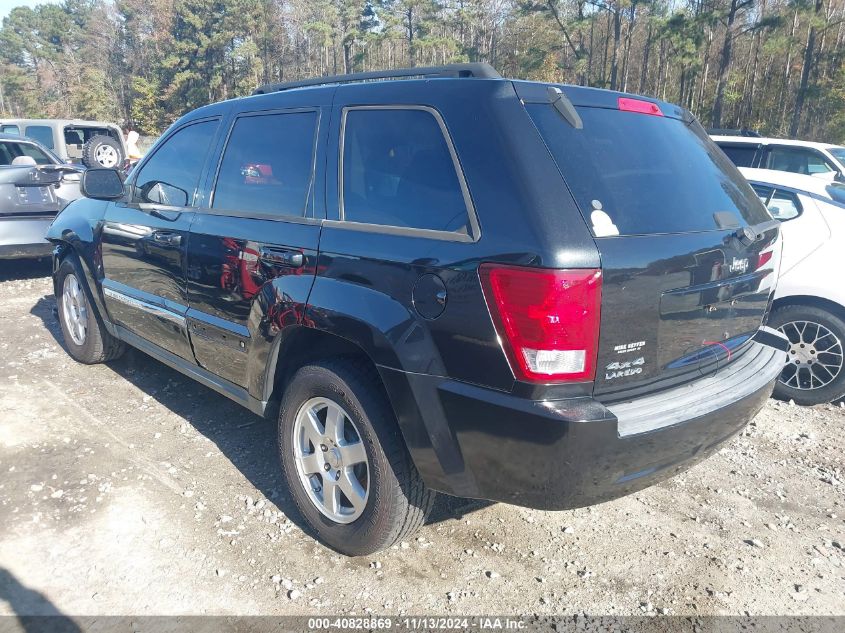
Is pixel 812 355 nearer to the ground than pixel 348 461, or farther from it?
nearer to the ground

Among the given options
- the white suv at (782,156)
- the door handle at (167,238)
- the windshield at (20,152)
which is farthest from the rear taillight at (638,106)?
the windshield at (20,152)

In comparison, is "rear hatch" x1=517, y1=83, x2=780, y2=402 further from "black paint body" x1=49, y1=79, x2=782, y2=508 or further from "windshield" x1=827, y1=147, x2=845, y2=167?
"windshield" x1=827, y1=147, x2=845, y2=167

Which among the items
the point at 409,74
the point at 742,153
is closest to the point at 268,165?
the point at 409,74

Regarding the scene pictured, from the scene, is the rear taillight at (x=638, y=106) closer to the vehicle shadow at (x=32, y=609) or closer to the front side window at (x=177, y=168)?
the front side window at (x=177, y=168)

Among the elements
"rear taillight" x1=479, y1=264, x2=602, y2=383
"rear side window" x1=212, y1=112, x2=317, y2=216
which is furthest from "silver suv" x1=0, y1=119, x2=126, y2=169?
"rear taillight" x1=479, y1=264, x2=602, y2=383

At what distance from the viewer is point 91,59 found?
2574 inches

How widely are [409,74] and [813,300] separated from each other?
348cm

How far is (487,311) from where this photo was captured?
6.82ft

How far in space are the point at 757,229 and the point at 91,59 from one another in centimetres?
7691

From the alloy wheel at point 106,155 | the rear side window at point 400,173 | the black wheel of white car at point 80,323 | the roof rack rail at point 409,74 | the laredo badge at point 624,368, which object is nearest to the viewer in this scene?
the laredo badge at point 624,368

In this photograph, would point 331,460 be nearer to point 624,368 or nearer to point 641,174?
point 624,368

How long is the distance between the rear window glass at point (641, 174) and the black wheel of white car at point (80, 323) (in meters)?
3.89

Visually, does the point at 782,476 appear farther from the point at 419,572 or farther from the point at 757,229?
the point at 419,572

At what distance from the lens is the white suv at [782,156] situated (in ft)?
23.2
